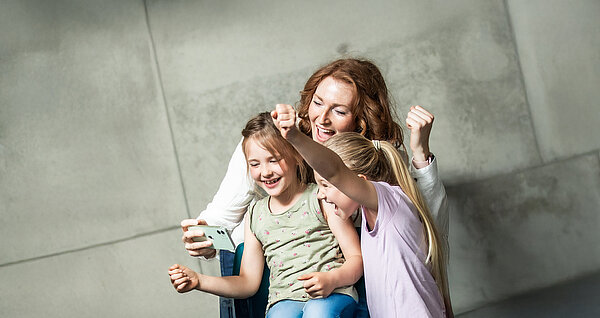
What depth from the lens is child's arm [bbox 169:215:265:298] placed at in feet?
7.41

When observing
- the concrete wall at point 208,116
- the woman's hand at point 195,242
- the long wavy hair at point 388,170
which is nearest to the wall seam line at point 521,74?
the concrete wall at point 208,116

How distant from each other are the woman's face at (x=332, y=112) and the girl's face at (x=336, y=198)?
0.43 meters

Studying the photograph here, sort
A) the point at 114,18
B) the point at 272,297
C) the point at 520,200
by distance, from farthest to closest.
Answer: the point at 520,200
the point at 114,18
the point at 272,297

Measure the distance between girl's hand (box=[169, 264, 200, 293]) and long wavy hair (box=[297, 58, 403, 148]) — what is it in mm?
825

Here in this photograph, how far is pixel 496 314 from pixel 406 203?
1.77m

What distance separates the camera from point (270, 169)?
2354 millimetres

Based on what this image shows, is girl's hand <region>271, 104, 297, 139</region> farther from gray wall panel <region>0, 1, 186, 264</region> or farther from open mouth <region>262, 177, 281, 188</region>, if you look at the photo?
gray wall panel <region>0, 1, 186, 264</region>

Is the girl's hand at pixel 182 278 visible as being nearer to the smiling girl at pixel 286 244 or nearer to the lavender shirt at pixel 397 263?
the smiling girl at pixel 286 244

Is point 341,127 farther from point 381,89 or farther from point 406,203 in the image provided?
point 406,203

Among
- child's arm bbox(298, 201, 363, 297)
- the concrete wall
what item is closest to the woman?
child's arm bbox(298, 201, 363, 297)

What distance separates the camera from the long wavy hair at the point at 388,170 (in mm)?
2165

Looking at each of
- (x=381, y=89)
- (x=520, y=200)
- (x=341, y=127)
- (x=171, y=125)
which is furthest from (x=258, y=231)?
(x=520, y=200)

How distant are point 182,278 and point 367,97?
3.22ft

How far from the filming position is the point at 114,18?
11.7ft
